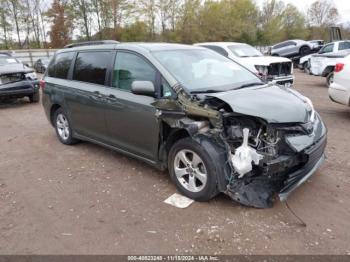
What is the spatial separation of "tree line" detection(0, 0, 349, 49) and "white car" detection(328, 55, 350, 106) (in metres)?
32.2

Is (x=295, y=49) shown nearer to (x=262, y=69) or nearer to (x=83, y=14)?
(x=262, y=69)

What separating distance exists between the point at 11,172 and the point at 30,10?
114ft

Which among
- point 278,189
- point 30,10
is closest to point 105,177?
point 278,189

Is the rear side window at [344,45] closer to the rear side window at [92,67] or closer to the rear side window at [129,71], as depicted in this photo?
the rear side window at [92,67]

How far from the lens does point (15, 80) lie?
9438 mm

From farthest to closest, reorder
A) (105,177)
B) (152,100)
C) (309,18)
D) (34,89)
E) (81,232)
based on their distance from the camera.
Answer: (309,18), (34,89), (105,177), (152,100), (81,232)

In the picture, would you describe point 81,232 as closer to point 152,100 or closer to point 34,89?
point 152,100

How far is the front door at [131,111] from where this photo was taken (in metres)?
3.98

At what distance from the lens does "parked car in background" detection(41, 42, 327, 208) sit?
3361 mm

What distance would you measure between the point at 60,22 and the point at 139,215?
37369 mm

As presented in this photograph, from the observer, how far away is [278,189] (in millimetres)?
3500

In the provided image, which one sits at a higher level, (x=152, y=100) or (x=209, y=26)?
(x=209, y=26)

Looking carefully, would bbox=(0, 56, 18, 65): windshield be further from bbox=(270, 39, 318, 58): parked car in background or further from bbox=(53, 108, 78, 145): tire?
bbox=(270, 39, 318, 58): parked car in background

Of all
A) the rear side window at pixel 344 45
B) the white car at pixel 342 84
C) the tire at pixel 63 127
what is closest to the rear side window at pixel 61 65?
the tire at pixel 63 127
